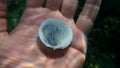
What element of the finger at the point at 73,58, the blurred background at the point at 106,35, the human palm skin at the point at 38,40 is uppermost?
the human palm skin at the point at 38,40

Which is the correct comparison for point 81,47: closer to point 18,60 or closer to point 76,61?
point 76,61

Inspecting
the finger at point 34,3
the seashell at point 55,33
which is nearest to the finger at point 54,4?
the finger at point 34,3

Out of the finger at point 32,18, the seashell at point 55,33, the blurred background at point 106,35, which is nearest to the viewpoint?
the seashell at point 55,33

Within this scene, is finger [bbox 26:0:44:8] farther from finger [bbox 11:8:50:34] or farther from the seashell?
the seashell

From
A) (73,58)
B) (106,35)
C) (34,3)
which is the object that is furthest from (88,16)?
(106,35)

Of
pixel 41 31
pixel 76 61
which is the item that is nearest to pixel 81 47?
pixel 76 61

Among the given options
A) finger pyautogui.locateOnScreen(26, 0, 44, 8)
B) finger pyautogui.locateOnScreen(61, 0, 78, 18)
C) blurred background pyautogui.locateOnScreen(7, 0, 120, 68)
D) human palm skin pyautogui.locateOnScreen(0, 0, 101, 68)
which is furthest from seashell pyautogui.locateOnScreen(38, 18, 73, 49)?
blurred background pyautogui.locateOnScreen(7, 0, 120, 68)

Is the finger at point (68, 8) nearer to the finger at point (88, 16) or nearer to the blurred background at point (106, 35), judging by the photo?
the finger at point (88, 16)
